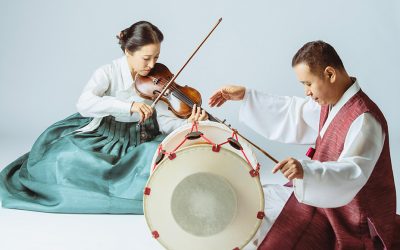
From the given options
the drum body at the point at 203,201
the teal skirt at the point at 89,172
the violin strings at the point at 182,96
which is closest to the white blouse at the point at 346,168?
the drum body at the point at 203,201

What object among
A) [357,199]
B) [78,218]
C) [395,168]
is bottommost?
[78,218]

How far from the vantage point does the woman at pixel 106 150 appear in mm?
3363

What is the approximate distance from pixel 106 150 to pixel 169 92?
0.46 metres

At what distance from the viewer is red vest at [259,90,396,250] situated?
8.14 ft

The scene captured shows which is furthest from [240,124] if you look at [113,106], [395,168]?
[113,106]

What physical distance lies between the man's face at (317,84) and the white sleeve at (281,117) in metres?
0.41

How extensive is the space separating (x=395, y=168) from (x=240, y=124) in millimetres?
1239

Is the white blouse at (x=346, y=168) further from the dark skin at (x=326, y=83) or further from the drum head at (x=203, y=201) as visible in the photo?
the drum head at (x=203, y=201)

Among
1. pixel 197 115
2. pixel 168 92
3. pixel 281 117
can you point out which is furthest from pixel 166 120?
pixel 281 117

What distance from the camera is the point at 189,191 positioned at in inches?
99.3

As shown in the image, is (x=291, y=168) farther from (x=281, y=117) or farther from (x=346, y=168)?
(x=281, y=117)

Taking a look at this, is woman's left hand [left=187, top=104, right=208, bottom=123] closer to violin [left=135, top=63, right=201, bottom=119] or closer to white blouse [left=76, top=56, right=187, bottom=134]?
violin [left=135, top=63, right=201, bottom=119]

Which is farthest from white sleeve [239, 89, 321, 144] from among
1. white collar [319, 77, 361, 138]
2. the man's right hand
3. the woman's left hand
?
white collar [319, 77, 361, 138]

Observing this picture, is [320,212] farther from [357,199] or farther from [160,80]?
[160,80]
